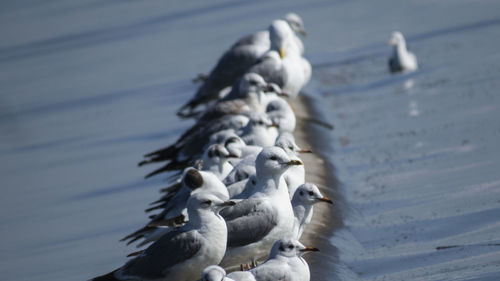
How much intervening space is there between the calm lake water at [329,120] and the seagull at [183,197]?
1046mm

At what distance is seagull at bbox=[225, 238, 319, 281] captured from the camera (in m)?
6.46

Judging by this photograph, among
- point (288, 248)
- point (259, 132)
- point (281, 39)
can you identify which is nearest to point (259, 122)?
point (259, 132)

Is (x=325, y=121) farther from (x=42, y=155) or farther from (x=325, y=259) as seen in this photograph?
(x=325, y=259)

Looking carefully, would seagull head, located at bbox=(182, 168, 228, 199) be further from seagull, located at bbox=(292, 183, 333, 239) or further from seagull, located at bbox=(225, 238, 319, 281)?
seagull, located at bbox=(225, 238, 319, 281)

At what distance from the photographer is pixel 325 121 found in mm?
14305

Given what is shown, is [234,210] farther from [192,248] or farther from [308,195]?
[192,248]

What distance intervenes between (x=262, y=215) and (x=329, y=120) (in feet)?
22.9

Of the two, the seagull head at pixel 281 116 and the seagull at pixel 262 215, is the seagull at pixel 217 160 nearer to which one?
the seagull at pixel 262 215

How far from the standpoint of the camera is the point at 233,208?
775 cm

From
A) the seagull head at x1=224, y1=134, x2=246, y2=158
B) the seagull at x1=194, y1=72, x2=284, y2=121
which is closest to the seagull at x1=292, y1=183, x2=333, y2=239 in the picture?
the seagull head at x1=224, y1=134, x2=246, y2=158

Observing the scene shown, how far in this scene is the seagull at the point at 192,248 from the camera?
7094 mm

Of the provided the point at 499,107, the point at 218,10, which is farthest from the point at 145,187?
the point at 218,10

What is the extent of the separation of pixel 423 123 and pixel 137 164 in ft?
13.2

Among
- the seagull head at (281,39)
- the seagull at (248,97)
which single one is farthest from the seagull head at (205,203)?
the seagull head at (281,39)
